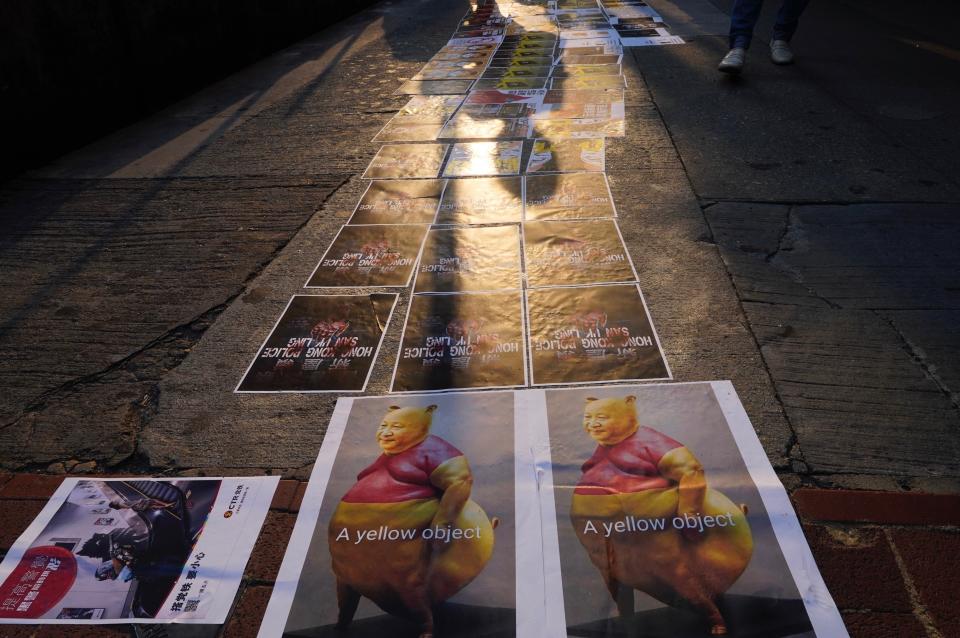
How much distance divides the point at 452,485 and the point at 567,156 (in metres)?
2.02

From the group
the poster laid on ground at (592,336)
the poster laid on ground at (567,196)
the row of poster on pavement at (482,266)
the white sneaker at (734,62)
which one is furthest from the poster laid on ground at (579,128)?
the poster laid on ground at (592,336)

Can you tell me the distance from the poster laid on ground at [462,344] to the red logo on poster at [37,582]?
32.9 inches

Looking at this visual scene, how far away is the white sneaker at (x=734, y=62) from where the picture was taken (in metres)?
3.84

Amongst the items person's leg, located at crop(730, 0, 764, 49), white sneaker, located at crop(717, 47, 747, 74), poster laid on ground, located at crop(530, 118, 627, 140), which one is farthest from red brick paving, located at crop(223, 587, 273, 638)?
person's leg, located at crop(730, 0, 764, 49)

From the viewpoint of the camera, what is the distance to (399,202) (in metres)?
2.66

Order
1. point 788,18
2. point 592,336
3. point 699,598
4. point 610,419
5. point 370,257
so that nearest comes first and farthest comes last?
point 699,598, point 610,419, point 592,336, point 370,257, point 788,18

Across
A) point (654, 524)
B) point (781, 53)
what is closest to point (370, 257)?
point (654, 524)

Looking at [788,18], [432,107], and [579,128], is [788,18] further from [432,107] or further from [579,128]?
[432,107]

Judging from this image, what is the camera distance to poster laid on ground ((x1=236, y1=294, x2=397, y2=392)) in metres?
1.75

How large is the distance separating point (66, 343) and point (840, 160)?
3219 millimetres

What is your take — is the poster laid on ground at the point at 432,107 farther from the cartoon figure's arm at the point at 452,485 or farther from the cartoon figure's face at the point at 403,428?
the cartoon figure's arm at the point at 452,485

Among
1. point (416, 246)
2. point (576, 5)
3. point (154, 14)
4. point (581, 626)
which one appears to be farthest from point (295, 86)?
point (581, 626)

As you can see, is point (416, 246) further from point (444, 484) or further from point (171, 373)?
point (444, 484)

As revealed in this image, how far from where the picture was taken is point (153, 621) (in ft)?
3.92
